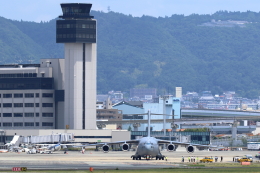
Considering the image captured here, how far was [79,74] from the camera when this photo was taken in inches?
7411

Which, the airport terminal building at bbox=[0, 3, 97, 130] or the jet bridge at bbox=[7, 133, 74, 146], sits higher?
the airport terminal building at bbox=[0, 3, 97, 130]

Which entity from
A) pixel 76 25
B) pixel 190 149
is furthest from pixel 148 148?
pixel 76 25

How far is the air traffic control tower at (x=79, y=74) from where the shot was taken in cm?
18775

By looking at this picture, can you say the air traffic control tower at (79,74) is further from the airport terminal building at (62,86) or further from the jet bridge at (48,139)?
the jet bridge at (48,139)

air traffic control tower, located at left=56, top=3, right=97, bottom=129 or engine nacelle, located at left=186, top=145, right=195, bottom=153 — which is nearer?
engine nacelle, located at left=186, top=145, right=195, bottom=153

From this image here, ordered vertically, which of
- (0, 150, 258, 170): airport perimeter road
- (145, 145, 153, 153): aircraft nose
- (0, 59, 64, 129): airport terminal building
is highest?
(0, 59, 64, 129): airport terminal building

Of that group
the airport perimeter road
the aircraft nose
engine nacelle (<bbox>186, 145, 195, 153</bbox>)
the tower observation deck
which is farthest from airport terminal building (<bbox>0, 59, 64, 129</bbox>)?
the aircraft nose

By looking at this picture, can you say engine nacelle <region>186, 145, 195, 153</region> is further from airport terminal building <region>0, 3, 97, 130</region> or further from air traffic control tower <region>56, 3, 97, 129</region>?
airport terminal building <region>0, 3, 97, 130</region>

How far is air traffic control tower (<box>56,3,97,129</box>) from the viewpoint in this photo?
18775 centimetres

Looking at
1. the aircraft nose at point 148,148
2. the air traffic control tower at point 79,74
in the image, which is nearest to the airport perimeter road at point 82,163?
the aircraft nose at point 148,148

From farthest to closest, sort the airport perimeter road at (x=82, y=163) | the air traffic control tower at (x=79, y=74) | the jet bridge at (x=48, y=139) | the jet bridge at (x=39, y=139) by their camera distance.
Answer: the air traffic control tower at (x=79, y=74) → the jet bridge at (x=48, y=139) → the jet bridge at (x=39, y=139) → the airport perimeter road at (x=82, y=163)

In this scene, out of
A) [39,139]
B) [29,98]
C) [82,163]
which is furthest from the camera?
[29,98]

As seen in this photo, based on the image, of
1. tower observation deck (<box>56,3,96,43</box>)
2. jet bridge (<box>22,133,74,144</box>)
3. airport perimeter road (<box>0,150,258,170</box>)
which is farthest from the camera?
tower observation deck (<box>56,3,96,43</box>)

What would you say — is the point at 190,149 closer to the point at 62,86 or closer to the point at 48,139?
the point at 48,139
